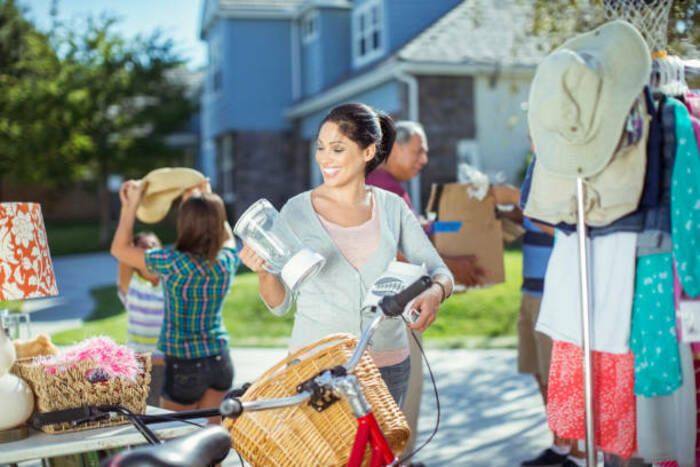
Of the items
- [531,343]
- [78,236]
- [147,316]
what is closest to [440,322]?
[531,343]

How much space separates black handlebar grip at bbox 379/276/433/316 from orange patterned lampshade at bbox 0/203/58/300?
4.81 feet

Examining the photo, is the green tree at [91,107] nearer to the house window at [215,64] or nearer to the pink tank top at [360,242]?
the house window at [215,64]

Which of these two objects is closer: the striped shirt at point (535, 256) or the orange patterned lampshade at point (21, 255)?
the orange patterned lampshade at point (21, 255)

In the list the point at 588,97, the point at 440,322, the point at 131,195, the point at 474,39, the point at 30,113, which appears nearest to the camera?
the point at 588,97

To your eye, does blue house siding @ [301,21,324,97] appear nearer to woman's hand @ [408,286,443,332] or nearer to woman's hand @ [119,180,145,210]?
woman's hand @ [119,180,145,210]

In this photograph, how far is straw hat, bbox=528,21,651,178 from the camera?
3375mm

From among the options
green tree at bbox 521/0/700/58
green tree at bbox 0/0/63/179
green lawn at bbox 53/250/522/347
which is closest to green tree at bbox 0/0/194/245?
green tree at bbox 0/0/63/179

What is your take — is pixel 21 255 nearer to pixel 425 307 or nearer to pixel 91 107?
pixel 425 307

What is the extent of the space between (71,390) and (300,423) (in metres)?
1.12

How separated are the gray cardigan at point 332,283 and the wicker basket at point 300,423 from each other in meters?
0.64

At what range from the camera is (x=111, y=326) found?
13375 mm

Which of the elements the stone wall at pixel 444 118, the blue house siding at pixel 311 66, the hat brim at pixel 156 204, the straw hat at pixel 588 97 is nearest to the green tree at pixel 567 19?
the hat brim at pixel 156 204

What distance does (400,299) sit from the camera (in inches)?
125

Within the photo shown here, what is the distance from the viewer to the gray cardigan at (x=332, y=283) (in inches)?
153
